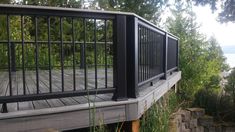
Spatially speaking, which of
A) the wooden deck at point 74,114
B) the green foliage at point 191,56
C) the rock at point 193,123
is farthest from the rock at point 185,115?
the wooden deck at point 74,114

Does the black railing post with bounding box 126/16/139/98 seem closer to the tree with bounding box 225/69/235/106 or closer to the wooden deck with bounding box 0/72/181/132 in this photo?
the wooden deck with bounding box 0/72/181/132

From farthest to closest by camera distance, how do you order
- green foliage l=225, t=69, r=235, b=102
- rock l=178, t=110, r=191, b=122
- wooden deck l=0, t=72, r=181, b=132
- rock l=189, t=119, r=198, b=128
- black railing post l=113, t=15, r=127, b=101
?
green foliage l=225, t=69, r=235, b=102
rock l=189, t=119, r=198, b=128
rock l=178, t=110, r=191, b=122
black railing post l=113, t=15, r=127, b=101
wooden deck l=0, t=72, r=181, b=132

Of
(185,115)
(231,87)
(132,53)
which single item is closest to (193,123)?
(185,115)

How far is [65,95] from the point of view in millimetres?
2496

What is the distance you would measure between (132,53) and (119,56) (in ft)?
0.59

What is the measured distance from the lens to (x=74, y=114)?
2.53m

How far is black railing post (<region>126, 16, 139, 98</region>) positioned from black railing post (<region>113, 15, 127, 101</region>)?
8cm

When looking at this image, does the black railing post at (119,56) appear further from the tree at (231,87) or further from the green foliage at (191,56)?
the green foliage at (191,56)

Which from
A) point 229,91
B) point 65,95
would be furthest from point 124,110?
point 229,91

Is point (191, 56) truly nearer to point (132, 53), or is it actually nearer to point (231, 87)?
point (231, 87)

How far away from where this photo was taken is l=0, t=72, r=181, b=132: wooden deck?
2252mm

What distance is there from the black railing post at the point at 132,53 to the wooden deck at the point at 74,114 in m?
0.17

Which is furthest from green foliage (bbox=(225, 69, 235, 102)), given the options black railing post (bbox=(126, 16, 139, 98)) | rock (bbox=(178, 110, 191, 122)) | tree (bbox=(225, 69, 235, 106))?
black railing post (bbox=(126, 16, 139, 98))

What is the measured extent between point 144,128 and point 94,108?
88 cm
